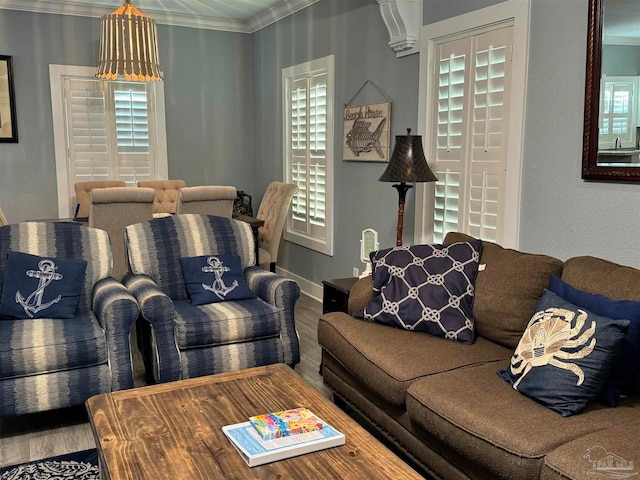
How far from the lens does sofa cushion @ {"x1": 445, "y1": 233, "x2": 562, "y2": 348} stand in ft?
8.20

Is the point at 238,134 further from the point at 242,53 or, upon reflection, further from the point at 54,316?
the point at 54,316

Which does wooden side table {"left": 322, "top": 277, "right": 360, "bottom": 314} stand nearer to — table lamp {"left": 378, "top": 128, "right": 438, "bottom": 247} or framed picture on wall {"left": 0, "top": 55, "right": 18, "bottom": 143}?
table lamp {"left": 378, "top": 128, "right": 438, "bottom": 247}

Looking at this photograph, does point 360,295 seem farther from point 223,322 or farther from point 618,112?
point 618,112

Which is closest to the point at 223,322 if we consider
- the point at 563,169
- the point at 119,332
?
the point at 119,332

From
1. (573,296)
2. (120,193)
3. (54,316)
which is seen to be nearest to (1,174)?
(120,193)

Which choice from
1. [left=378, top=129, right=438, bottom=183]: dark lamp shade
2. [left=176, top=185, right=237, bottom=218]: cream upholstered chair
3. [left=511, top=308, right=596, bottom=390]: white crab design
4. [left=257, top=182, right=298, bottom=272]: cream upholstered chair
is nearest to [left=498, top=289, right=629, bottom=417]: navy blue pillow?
[left=511, top=308, right=596, bottom=390]: white crab design

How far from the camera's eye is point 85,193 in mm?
5223

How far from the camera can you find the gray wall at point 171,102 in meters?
5.47

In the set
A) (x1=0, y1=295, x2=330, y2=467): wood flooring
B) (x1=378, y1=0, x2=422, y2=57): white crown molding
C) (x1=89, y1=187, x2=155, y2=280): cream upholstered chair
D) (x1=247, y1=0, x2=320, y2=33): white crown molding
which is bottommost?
(x1=0, y1=295, x2=330, y2=467): wood flooring

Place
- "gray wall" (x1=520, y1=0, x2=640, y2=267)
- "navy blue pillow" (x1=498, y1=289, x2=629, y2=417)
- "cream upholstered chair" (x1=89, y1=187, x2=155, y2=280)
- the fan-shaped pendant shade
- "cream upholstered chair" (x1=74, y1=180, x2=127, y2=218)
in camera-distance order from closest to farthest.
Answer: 1. "navy blue pillow" (x1=498, y1=289, x2=629, y2=417)
2. "gray wall" (x1=520, y1=0, x2=640, y2=267)
3. "cream upholstered chair" (x1=89, y1=187, x2=155, y2=280)
4. the fan-shaped pendant shade
5. "cream upholstered chair" (x1=74, y1=180, x2=127, y2=218)

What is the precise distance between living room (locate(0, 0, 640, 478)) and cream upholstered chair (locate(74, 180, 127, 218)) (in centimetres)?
62

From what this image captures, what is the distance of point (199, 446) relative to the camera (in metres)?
1.77

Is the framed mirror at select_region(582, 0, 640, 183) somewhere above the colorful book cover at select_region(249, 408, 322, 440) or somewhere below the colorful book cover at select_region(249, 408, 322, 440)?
above

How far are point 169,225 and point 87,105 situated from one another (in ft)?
9.33
